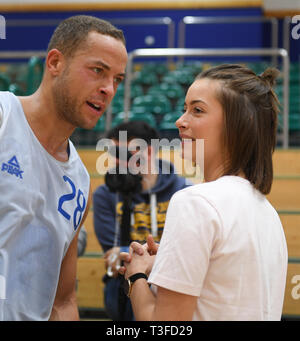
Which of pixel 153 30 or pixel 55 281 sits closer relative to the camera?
pixel 55 281

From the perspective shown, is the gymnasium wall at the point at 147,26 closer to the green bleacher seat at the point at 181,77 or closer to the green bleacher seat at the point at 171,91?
Answer: the green bleacher seat at the point at 181,77

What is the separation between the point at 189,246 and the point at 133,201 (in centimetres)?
136

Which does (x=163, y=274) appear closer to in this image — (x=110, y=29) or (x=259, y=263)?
(x=259, y=263)

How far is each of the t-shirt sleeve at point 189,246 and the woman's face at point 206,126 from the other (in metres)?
0.14

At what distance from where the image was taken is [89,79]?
Answer: 1329mm

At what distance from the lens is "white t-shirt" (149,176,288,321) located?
880 millimetres

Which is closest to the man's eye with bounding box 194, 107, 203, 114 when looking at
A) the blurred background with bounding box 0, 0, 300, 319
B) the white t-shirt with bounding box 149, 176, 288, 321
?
the white t-shirt with bounding box 149, 176, 288, 321

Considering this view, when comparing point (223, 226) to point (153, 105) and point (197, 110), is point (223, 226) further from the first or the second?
point (153, 105)

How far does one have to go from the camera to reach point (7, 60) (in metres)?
9.12

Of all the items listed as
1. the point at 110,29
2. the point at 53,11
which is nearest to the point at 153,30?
the point at 53,11

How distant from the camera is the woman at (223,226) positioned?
89cm

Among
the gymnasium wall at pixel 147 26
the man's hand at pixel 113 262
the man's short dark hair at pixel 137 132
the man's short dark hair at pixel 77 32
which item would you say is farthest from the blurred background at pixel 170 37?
the man's short dark hair at pixel 77 32

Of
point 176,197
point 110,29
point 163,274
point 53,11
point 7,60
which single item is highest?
point 53,11
